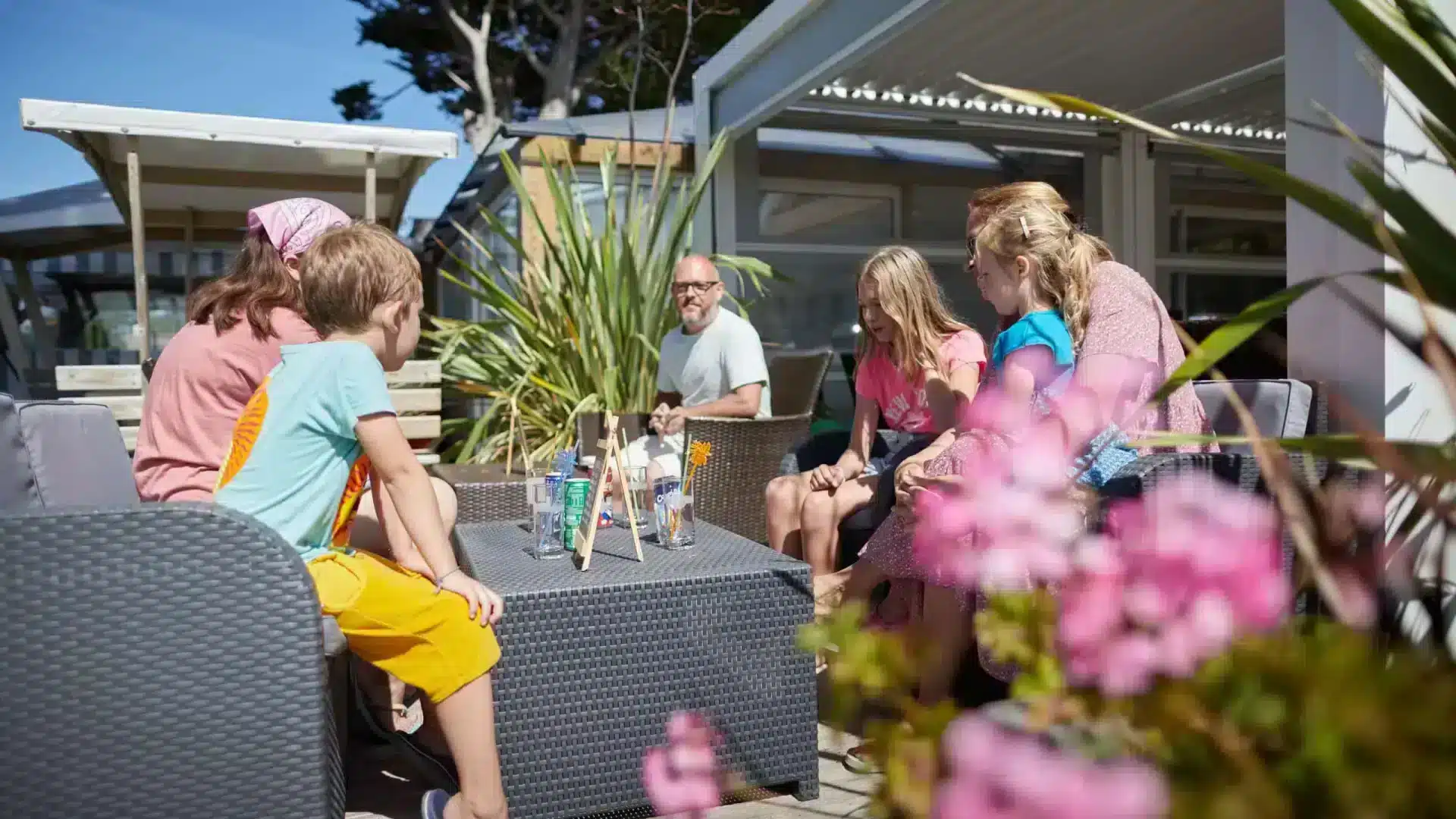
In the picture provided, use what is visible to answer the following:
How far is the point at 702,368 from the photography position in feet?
12.4

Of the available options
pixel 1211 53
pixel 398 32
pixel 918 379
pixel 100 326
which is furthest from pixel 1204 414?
pixel 398 32

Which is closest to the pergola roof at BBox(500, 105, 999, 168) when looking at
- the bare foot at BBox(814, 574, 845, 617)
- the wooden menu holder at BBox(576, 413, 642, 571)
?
the bare foot at BBox(814, 574, 845, 617)

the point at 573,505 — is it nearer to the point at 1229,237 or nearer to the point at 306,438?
the point at 306,438

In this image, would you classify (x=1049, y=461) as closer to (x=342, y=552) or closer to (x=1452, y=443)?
(x=1452, y=443)

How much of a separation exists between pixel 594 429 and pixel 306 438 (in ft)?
5.79

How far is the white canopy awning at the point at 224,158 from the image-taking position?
4.29 metres

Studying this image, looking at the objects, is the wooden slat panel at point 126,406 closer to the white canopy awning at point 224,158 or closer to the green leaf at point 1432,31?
the white canopy awning at point 224,158

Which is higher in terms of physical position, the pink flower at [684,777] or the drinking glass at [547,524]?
the pink flower at [684,777]

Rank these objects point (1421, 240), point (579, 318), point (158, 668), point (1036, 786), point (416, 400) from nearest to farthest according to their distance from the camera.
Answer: point (1036, 786)
point (1421, 240)
point (158, 668)
point (579, 318)
point (416, 400)

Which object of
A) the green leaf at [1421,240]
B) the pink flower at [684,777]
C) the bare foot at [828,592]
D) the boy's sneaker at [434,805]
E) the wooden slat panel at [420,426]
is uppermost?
the green leaf at [1421,240]

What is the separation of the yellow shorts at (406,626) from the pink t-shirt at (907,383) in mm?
1572

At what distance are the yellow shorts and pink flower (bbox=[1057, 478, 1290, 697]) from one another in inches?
50.2

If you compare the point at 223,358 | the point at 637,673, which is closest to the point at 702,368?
the point at 223,358

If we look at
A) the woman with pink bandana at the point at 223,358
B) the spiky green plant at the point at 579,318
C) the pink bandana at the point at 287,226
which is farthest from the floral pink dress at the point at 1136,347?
the spiky green plant at the point at 579,318
